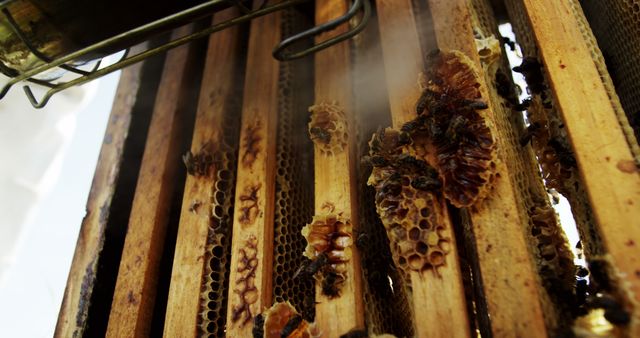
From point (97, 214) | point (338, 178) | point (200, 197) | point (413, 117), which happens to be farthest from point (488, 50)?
point (97, 214)

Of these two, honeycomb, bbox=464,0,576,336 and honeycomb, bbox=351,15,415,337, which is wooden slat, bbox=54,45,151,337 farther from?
honeycomb, bbox=464,0,576,336

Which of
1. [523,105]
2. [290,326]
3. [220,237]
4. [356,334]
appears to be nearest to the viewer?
[356,334]

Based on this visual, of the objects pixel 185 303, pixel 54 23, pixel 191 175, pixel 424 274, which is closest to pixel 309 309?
pixel 185 303

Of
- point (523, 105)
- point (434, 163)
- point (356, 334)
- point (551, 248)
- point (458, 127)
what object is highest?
point (523, 105)

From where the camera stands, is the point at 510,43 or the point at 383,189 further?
the point at 510,43

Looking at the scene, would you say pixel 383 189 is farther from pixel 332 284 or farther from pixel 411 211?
pixel 332 284

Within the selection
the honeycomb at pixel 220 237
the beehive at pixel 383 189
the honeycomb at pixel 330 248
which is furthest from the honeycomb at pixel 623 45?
the honeycomb at pixel 220 237

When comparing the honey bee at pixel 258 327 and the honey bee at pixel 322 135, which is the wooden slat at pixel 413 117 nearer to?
the honey bee at pixel 322 135
